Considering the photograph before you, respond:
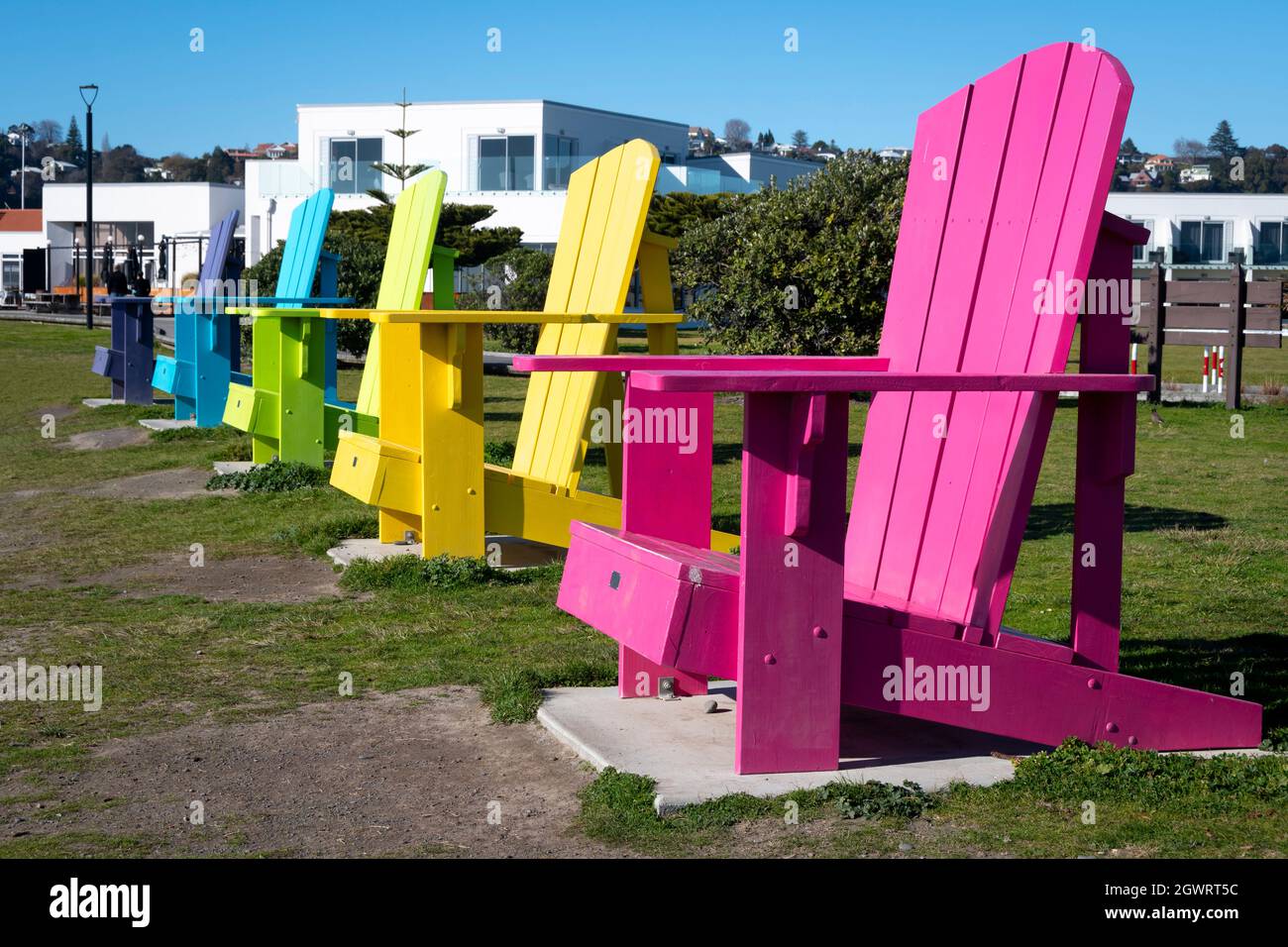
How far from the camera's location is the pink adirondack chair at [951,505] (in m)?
3.56

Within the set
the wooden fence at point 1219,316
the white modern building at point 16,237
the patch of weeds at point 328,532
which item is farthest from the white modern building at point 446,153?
the patch of weeds at point 328,532

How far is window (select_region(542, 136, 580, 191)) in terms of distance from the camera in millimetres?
46500

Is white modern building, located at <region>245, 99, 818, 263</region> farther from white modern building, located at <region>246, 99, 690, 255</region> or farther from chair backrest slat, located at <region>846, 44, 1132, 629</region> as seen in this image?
chair backrest slat, located at <region>846, 44, 1132, 629</region>

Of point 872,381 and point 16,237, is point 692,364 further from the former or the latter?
point 16,237

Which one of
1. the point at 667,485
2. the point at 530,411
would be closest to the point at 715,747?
the point at 667,485

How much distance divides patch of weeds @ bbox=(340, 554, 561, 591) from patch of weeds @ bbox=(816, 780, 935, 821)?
3113 mm

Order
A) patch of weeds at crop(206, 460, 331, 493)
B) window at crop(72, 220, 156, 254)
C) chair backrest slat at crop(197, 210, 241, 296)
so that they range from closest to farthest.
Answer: patch of weeds at crop(206, 460, 331, 493) → chair backrest slat at crop(197, 210, 241, 296) → window at crop(72, 220, 156, 254)

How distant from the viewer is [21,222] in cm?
7144

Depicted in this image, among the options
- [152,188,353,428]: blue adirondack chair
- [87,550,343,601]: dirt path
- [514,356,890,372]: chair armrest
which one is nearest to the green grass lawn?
[87,550,343,601]: dirt path

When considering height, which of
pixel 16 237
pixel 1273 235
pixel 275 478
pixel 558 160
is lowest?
pixel 275 478

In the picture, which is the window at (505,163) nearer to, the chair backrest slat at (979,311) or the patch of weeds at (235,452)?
the patch of weeds at (235,452)

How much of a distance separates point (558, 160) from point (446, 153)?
496 cm
